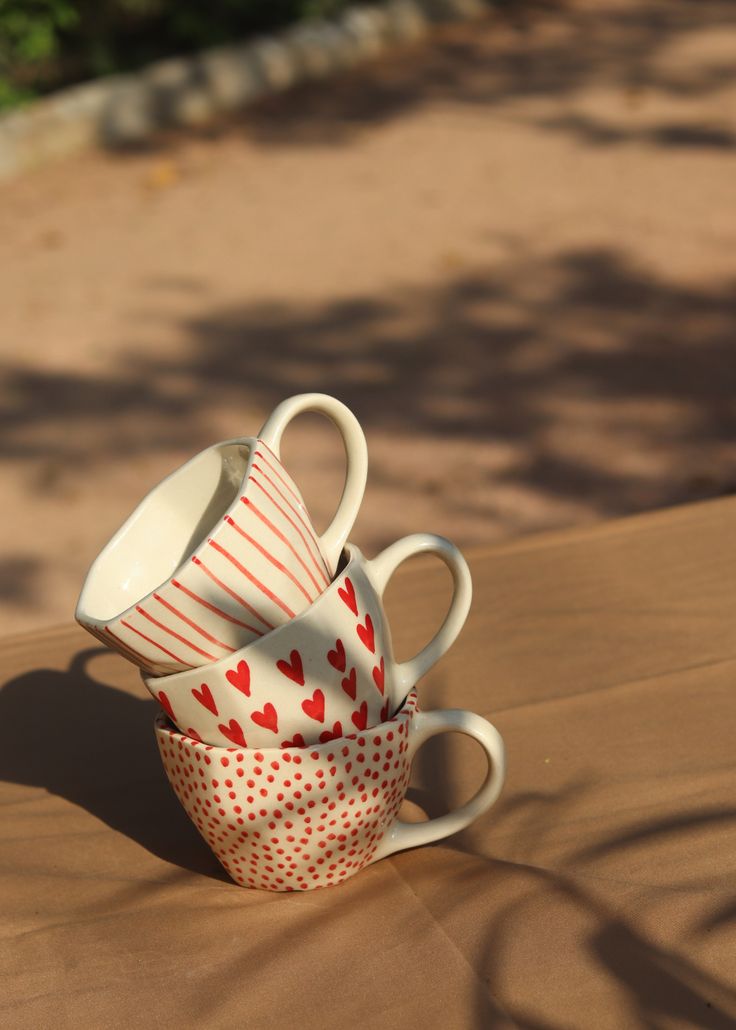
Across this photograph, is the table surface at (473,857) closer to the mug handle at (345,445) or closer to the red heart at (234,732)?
the red heart at (234,732)

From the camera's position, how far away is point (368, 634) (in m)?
1.49

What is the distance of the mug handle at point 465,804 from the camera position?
154 centimetres

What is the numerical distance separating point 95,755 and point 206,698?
0.56 m

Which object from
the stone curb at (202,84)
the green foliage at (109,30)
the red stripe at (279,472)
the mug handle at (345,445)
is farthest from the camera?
Result: the green foliage at (109,30)

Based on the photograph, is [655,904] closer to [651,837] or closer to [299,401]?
[651,837]

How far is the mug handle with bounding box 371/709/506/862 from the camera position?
60.6 inches

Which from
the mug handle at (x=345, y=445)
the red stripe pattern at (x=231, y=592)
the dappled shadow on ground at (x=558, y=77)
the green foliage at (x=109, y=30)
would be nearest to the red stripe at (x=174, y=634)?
the red stripe pattern at (x=231, y=592)

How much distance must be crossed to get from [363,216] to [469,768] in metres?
5.48

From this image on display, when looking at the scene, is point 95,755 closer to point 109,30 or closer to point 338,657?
point 338,657

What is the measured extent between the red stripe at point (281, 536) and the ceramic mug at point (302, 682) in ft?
0.07

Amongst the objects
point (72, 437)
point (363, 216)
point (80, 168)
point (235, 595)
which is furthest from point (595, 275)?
point (235, 595)

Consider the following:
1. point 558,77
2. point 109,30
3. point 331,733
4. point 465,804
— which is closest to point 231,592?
point 331,733

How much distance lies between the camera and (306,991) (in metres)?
1.35

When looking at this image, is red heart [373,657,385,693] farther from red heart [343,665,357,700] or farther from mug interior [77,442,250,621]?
mug interior [77,442,250,621]
